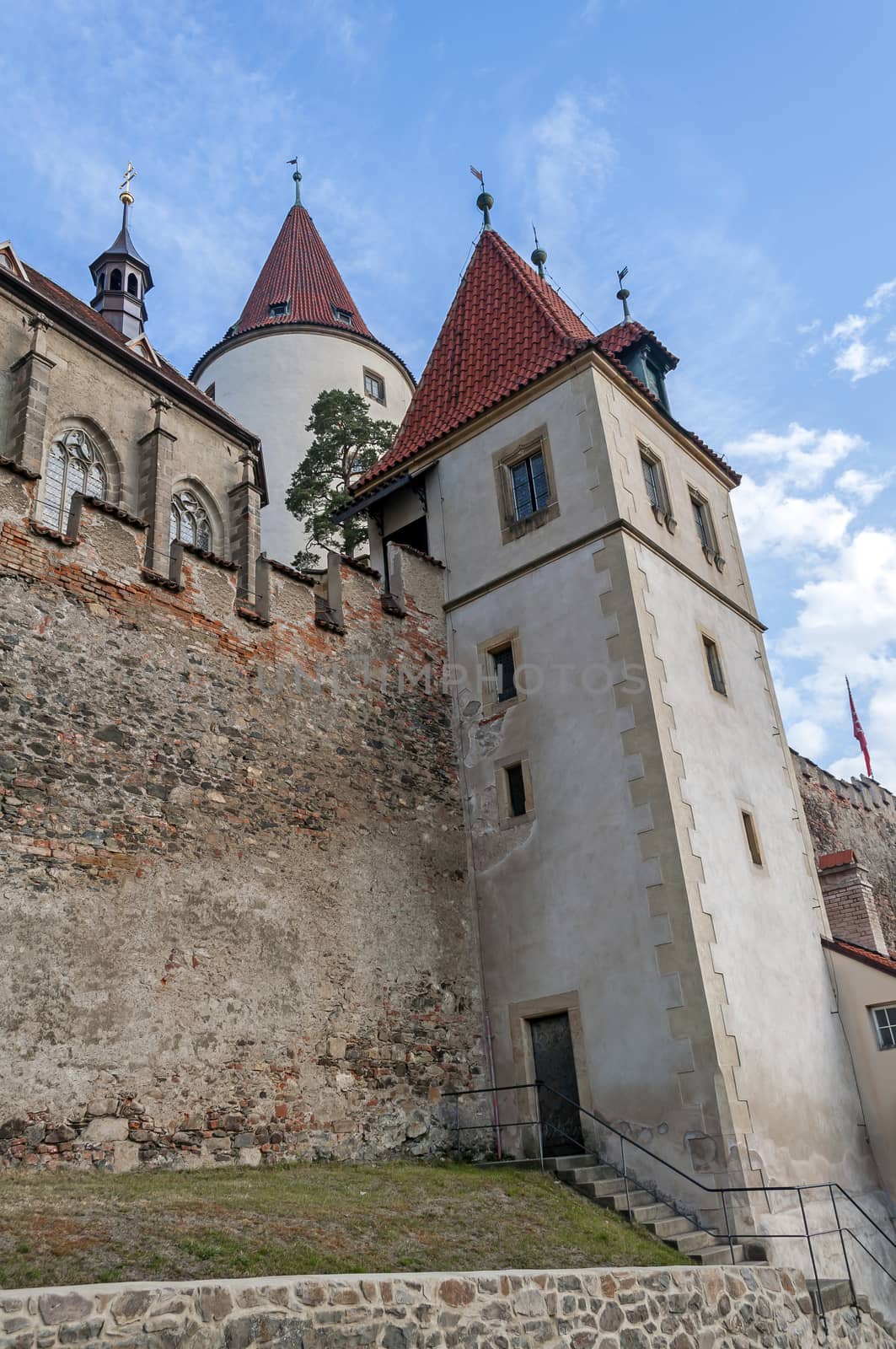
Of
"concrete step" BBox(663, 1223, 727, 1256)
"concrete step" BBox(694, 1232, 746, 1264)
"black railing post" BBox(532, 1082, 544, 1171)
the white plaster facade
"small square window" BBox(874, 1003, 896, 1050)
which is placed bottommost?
"concrete step" BBox(694, 1232, 746, 1264)

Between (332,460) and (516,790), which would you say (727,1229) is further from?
(332,460)

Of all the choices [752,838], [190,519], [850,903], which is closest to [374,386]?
[190,519]

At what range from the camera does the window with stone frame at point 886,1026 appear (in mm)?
13102

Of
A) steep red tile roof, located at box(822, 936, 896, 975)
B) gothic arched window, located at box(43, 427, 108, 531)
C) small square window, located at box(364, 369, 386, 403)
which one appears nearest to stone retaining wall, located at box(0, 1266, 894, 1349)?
steep red tile roof, located at box(822, 936, 896, 975)

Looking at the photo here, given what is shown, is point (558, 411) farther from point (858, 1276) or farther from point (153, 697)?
point (858, 1276)

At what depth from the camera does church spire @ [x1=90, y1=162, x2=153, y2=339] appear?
31.1 m

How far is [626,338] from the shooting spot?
56.4ft

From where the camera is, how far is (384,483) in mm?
17359

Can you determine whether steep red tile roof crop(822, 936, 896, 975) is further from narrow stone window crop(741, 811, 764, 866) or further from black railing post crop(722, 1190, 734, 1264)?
black railing post crop(722, 1190, 734, 1264)

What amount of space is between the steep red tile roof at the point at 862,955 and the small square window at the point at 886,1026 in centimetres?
47

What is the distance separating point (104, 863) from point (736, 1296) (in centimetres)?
687

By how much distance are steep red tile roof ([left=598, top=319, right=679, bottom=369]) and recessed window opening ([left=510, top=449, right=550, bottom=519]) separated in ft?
8.62

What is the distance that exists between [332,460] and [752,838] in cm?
1570

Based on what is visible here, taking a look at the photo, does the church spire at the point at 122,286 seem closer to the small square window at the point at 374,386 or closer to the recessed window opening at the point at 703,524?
the small square window at the point at 374,386
